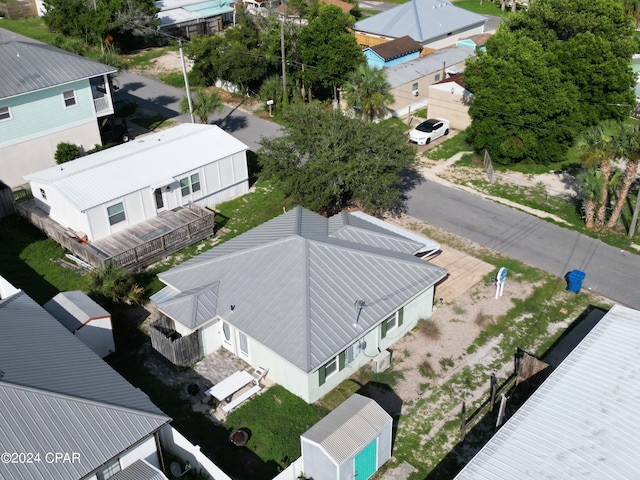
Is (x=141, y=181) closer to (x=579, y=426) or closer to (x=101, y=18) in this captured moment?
(x=579, y=426)

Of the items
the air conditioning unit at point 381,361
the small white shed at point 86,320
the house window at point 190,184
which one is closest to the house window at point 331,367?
the air conditioning unit at point 381,361

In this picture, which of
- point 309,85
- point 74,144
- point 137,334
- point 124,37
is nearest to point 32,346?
point 137,334

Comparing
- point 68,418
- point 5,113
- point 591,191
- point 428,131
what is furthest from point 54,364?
point 428,131

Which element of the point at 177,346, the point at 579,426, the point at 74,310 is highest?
the point at 74,310

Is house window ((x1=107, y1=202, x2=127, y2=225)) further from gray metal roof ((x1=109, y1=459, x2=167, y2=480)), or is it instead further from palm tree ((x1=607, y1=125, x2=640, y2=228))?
palm tree ((x1=607, y1=125, x2=640, y2=228))

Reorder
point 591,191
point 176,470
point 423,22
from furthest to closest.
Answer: point 423,22 → point 591,191 → point 176,470
